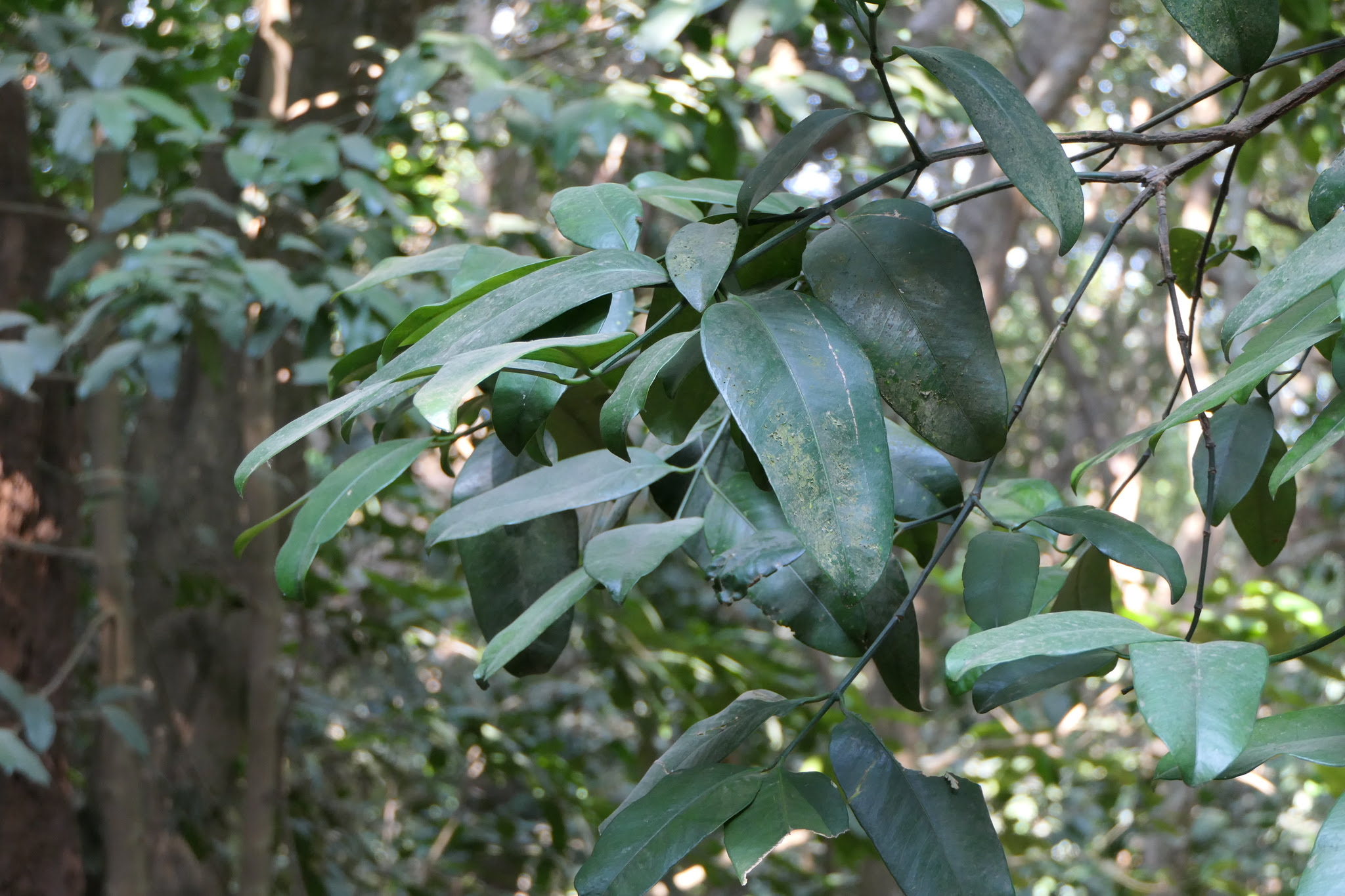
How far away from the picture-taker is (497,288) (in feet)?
1.28

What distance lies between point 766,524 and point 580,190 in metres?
0.18

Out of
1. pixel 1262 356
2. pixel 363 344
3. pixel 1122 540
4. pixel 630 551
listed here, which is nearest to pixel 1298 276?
pixel 1262 356

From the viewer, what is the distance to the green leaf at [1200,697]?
0.26 metres

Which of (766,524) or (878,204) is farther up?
(878,204)

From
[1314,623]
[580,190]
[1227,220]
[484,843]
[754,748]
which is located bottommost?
[484,843]

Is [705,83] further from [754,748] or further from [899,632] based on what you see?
[899,632]

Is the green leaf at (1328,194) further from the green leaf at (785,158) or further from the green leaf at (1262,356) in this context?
the green leaf at (785,158)

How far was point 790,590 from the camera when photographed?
18.3 inches

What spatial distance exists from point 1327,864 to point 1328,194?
0.24 metres

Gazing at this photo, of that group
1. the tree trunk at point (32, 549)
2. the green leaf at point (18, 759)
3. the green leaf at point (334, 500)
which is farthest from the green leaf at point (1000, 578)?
the tree trunk at point (32, 549)

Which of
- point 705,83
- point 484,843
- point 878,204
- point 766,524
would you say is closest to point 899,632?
point 766,524

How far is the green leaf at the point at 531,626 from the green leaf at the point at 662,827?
2.7 inches

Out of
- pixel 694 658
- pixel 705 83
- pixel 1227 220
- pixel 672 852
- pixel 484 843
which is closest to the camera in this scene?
pixel 672 852

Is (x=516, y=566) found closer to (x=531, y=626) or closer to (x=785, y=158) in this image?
(x=531, y=626)
